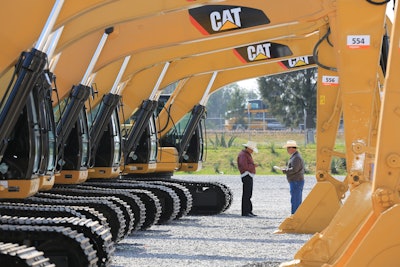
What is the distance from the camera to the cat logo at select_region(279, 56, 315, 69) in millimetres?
24062

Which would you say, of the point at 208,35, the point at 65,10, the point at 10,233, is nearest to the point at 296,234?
the point at 208,35

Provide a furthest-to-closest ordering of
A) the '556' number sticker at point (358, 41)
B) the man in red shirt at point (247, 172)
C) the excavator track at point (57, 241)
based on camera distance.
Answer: the man in red shirt at point (247, 172) → the '556' number sticker at point (358, 41) → the excavator track at point (57, 241)

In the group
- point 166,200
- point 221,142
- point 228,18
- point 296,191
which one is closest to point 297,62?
point 296,191

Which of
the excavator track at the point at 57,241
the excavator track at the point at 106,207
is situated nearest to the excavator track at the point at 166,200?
the excavator track at the point at 106,207

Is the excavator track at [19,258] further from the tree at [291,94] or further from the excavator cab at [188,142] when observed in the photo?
the tree at [291,94]

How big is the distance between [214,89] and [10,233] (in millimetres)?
14944

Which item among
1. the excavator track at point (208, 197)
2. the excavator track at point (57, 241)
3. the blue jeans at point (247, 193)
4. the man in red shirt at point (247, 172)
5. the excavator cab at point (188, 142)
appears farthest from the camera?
the excavator cab at point (188, 142)

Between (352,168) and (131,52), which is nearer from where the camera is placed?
(352,168)

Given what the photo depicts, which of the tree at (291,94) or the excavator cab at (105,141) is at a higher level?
the tree at (291,94)

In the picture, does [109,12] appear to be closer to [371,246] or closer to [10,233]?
[10,233]

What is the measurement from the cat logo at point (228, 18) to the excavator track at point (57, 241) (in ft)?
21.2

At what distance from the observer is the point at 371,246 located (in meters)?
9.39

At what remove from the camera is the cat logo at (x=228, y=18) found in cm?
1708

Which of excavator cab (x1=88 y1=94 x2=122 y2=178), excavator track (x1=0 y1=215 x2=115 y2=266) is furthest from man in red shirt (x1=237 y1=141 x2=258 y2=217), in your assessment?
excavator track (x1=0 y1=215 x2=115 y2=266)
